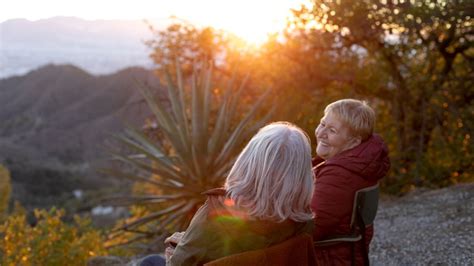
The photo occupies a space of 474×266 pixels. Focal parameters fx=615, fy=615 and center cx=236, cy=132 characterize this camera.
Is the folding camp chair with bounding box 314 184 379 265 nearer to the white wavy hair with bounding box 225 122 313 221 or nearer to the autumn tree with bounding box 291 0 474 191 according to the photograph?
the white wavy hair with bounding box 225 122 313 221

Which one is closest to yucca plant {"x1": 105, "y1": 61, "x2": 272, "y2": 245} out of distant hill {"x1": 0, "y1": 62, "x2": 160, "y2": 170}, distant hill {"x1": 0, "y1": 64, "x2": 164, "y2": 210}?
distant hill {"x1": 0, "y1": 64, "x2": 164, "y2": 210}

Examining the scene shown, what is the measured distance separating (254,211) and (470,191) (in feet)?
17.2

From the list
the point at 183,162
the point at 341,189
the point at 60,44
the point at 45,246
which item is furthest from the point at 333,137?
the point at 60,44

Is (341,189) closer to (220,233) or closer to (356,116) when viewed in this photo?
(356,116)

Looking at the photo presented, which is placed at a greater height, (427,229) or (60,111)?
(427,229)

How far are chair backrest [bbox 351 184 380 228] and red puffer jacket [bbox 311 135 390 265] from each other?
0.07 feet

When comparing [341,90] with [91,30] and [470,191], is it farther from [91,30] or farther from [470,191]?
[91,30]

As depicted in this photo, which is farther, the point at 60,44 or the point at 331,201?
the point at 60,44

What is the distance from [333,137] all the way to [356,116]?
163mm

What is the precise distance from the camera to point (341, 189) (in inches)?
117

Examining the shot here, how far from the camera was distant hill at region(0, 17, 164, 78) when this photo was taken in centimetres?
5469

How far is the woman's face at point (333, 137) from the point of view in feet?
10.5

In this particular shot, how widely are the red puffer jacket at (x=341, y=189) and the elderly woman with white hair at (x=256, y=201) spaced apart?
61cm

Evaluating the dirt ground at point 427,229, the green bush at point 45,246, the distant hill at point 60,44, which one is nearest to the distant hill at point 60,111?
the distant hill at point 60,44
